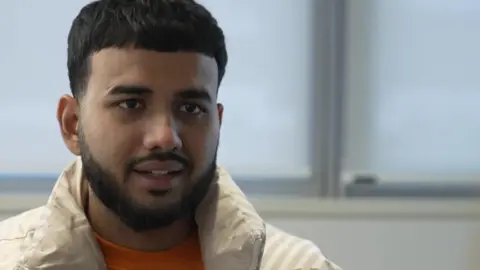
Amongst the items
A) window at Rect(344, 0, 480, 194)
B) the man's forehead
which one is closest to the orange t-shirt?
the man's forehead

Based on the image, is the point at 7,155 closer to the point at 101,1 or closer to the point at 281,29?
the point at 281,29

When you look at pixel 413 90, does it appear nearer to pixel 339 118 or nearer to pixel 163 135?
pixel 339 118

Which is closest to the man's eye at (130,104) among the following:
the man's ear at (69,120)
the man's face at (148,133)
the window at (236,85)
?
the man's face at (148,133)

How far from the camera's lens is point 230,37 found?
1.98m

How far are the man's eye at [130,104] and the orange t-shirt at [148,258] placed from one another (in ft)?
0.72

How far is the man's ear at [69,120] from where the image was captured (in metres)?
1.15

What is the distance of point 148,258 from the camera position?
1.12m

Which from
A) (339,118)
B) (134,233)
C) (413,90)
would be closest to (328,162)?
(339,118)

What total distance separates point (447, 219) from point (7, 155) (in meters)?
1.18

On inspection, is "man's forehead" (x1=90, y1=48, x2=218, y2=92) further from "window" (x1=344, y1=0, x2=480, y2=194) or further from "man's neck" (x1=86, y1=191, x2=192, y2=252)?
"window" (x1=344, y1=0, x2=480, y2=194)

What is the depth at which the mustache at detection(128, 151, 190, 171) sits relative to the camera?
1028 millimetres

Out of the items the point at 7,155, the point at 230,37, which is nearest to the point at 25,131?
the point at 7,155

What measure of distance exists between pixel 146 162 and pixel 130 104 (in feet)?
0.29

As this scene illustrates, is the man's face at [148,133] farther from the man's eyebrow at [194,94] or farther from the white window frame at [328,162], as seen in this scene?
the white window frame at [328,162]
